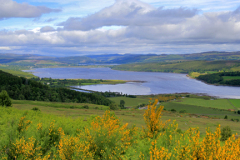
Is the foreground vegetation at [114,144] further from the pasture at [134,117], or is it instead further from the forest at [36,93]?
the forest at [36,93]

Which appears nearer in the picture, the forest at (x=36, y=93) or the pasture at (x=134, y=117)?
the pasture at (x=134, y=117)

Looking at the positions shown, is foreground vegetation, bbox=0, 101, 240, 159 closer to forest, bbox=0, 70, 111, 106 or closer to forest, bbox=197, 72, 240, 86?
forest, bbox=0, 70, 111, 106

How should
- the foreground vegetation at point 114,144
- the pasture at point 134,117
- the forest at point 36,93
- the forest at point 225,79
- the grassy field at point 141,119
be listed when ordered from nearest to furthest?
the foreground vegetation at point 114,144
the grassy field at point 141,119
the pasture at point 134,117
the forest at point 36,93
the forest at point 225,79

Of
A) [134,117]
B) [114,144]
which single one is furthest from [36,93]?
[114,144]

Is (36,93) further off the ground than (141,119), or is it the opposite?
(36,93)

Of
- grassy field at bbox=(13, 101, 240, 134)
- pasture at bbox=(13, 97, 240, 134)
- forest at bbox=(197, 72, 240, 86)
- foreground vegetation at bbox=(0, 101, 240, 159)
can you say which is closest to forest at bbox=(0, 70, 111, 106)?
pasture at bbox=(13, 97, 240, 134)

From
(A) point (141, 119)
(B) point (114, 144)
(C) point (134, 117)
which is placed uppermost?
(B) point (114, 144)

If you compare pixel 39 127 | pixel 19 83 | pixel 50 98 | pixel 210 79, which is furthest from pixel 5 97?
pixel 210 79

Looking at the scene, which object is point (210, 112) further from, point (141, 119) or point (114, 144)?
point (114, 144)

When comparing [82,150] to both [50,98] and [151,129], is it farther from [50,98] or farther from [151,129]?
[50,98]

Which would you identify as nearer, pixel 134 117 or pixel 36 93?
pixel 134 117

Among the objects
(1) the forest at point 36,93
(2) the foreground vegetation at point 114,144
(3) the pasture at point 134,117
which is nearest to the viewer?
(2) the foreground vegetation at point 114,144

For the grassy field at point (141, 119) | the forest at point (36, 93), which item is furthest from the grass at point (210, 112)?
the forest at point (36, 93)

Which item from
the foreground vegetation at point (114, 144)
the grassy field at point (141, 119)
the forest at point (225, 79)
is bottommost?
the grassy field at point (141, 119)
